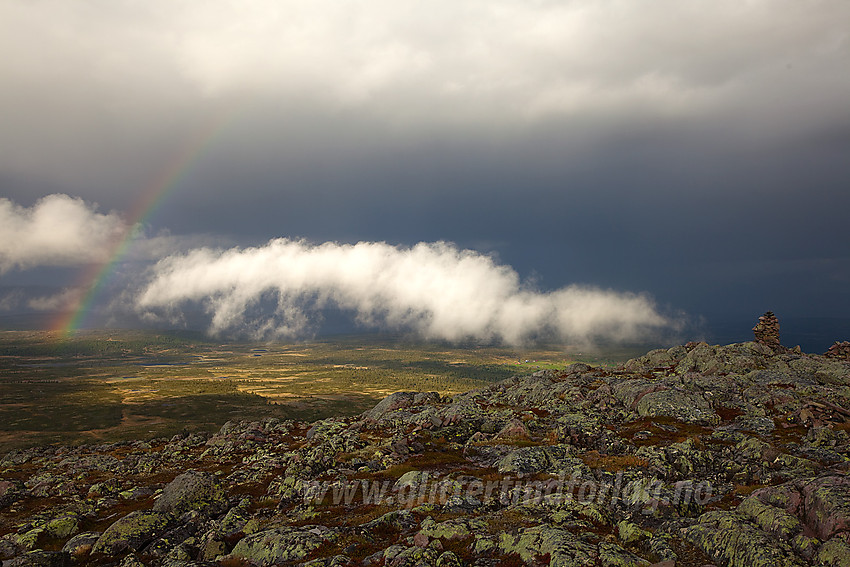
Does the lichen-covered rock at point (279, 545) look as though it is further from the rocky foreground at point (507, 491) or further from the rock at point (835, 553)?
the rock at point (835, 553)

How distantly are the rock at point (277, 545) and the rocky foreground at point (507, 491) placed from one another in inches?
3.8

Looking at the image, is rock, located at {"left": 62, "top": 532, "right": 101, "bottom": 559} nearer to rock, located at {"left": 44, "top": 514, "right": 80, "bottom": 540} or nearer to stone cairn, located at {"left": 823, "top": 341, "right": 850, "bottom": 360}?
rock, located at {"left": 44, "top": 514, "right": 80, "bottom": 540}

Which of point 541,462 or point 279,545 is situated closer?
point 279,545

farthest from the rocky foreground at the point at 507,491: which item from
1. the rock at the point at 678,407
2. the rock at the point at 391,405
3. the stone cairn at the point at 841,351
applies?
the stone cairn at the point at 841,351

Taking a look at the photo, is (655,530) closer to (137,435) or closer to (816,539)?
(816,539)

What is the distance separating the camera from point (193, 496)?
3219 cm

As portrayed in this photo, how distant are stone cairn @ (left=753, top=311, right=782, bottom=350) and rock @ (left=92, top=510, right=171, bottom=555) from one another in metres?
114

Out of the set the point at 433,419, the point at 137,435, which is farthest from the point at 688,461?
the point at 137,435

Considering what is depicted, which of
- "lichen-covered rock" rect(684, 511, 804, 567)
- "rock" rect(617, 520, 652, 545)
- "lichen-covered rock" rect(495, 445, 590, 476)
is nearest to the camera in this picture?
"lichen-covered rock" rect(684, 511, 804, 567)

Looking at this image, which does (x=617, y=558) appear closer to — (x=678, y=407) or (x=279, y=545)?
(x=279, y=545)

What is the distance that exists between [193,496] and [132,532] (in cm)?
515

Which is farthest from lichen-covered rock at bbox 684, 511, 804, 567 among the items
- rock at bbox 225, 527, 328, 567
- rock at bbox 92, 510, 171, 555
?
rock at bbox 92, 510, 171, 555

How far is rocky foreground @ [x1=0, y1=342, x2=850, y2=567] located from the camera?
19.7m

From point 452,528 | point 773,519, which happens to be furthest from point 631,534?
point 452,528
